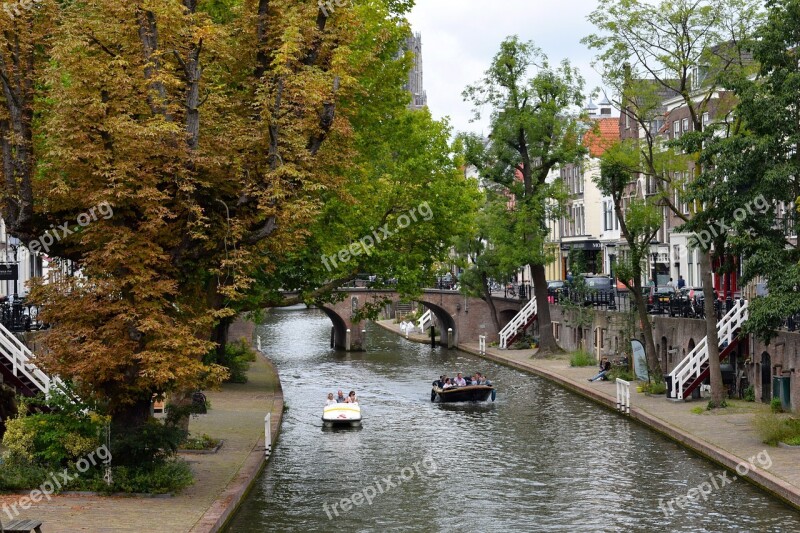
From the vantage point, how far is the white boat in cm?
4172

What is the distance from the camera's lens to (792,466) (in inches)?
1129

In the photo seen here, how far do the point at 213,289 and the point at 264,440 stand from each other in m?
5.65

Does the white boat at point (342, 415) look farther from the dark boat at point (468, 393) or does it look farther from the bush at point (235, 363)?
the bush at point (235, 363)

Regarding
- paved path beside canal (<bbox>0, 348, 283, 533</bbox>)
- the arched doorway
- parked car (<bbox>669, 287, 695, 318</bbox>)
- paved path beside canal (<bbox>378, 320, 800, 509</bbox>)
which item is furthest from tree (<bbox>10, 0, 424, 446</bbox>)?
parked car (<bbox>669, 287, 695, 318</bbox>)

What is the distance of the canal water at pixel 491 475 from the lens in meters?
25.8

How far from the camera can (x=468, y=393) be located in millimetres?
48656

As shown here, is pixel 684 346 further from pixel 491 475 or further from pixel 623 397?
pixel 491 475

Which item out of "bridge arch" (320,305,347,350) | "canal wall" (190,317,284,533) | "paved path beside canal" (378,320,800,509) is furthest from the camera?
"bridge arch" (320,305,347,350)

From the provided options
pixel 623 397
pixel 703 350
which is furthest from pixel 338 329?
pixel 703 350

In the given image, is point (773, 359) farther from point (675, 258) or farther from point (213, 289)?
point (675, 258)

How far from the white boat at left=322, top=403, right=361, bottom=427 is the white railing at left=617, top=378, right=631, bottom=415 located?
9.65m

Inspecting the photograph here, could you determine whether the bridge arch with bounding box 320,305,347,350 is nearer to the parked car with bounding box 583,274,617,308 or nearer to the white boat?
the parked car with bounding box 583,274,617,308

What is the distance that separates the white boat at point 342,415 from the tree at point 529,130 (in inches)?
946

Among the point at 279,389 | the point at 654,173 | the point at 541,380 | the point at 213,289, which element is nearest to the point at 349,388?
the point at 279,389
